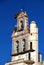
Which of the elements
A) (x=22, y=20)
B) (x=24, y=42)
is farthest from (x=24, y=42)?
(x=22, y=20)

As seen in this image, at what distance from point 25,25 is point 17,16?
1.59 metres

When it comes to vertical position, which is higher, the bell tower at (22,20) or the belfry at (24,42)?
the bell tower at (22,20)

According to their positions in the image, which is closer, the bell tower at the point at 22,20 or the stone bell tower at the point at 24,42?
the stone bell tower at the point at 24,42

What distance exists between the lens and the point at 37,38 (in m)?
44.4

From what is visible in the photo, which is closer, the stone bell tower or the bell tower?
the stone bell tower

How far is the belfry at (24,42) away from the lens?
144ft

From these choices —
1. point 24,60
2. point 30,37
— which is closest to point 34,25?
point 30,37

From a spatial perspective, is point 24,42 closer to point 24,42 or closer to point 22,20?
point 24,42

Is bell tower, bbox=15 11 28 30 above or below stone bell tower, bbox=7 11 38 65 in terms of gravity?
above

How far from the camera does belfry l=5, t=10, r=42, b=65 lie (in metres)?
43.9

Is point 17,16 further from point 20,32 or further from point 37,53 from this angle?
point 37,53

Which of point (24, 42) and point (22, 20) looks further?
point (22, 20)

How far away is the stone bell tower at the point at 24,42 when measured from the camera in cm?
4397

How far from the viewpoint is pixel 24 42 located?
149 ft
